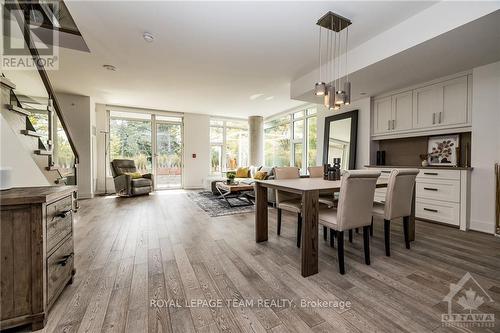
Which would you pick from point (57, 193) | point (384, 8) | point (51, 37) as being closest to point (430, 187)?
point (384, 8)

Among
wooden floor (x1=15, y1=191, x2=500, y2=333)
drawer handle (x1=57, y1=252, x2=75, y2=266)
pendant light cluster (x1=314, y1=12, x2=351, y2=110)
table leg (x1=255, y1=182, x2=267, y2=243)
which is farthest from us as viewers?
table leg (x1=255, y1=182, x2=267, y2=243)

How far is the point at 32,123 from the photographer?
195cm

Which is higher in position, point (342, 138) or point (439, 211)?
point (342, 138)

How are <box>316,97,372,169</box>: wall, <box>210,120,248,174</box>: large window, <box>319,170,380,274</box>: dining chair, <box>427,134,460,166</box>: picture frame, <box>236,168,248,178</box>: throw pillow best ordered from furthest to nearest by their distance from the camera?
<box>210,120,248,174</box>: large window < <box>236,168,248,178</box>: throw pillow < <box>316,97,372,169</box>: wall < <box>427,134,460,166</box>: picture frame < <box>319,170,380,274</box>: dining chair

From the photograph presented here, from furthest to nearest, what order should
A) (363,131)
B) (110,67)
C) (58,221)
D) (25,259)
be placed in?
(363,131), (110,67), (58,221), (25,259)

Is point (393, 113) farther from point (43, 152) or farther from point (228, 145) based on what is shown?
point (228, 145)

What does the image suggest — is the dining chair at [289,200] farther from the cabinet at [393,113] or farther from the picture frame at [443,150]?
the picture frame at [443,150]

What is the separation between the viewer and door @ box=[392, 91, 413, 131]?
3689mm

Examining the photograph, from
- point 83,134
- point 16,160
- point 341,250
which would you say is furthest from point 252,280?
point 83,134

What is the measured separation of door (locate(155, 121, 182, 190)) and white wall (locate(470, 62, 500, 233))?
23.1ft

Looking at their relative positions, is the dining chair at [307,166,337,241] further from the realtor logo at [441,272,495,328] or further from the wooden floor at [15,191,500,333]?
the realtor logo at [441,272,495,328]

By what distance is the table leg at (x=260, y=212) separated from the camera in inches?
96.7

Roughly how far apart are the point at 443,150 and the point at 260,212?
341 centimetres

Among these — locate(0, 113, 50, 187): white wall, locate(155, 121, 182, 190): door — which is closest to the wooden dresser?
→ locate(0, 113, 50, 187): white wall
